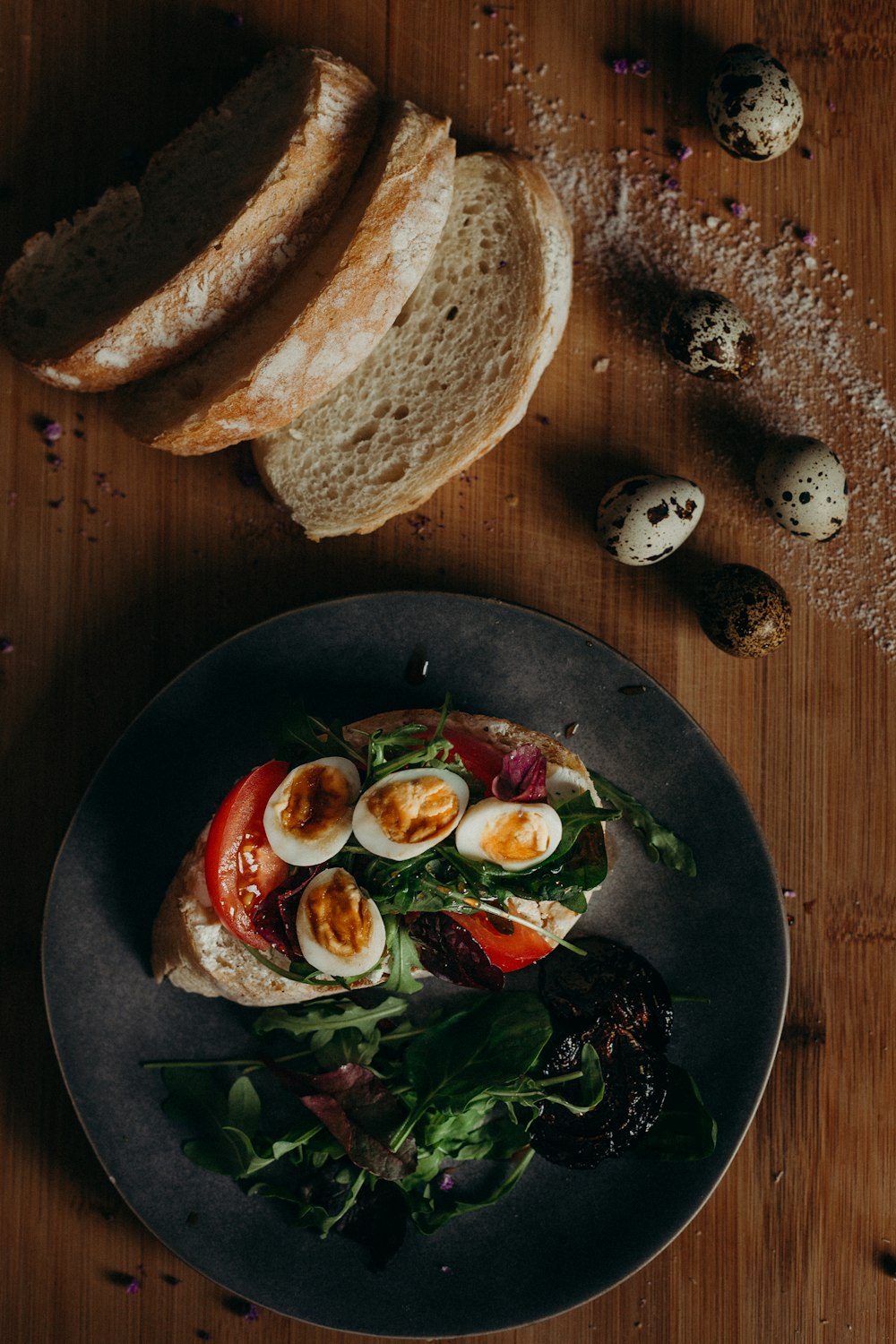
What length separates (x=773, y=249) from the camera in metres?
1.96

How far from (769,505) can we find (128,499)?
1.24 meters

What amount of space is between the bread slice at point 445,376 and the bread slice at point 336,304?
12 centimetres

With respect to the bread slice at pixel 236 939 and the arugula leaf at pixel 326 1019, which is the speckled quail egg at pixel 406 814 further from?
the arugula leaf at pixel 326 1019

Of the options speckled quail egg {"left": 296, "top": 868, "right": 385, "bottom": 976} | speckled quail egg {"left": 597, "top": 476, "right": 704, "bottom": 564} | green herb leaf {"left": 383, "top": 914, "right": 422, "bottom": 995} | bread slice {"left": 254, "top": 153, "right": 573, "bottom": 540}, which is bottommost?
green herb leaf {"left": 383, "top": 914, "right": 422, "bottom": 995}

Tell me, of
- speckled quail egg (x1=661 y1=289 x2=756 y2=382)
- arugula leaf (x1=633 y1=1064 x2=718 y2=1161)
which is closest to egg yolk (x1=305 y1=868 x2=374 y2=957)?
arugula leaf (x1=633 y1=1064 x2=718 y2=1161)

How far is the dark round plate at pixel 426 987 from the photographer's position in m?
1.77

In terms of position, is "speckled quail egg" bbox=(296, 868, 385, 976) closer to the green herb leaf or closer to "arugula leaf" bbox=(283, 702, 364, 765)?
the green herb leaf

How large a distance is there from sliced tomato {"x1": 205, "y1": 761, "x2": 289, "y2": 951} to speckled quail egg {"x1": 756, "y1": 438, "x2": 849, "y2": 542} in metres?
1.05

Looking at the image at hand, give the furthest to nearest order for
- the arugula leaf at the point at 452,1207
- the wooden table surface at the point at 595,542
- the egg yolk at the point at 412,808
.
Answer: the wooden table surface at the point at 595,542 → the arugula leaf at the point at 452,1207 → the egg yolk at the point at 412,808

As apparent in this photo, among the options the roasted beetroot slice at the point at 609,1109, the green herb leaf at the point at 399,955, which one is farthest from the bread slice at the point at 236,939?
the roasted beetroot slice at the point at 609,1109

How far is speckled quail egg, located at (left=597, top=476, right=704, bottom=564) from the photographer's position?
1766mm

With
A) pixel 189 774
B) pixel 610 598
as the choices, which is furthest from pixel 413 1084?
pixel 610 598

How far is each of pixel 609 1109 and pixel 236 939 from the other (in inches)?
29.1

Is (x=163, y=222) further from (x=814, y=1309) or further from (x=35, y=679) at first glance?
(x=814, y=1309)
